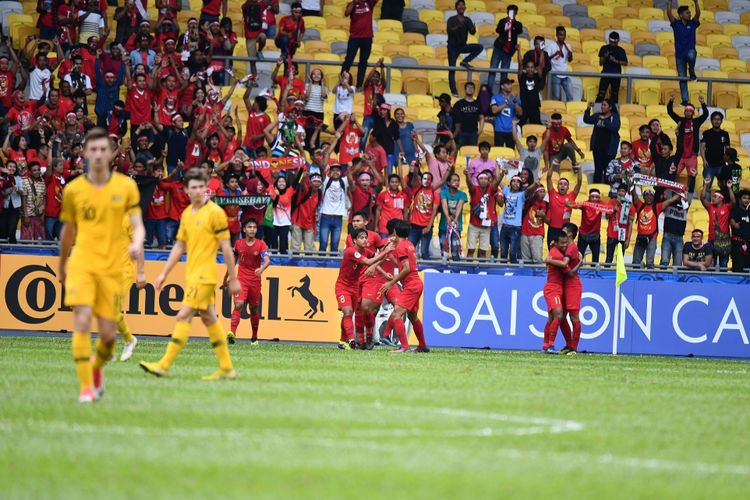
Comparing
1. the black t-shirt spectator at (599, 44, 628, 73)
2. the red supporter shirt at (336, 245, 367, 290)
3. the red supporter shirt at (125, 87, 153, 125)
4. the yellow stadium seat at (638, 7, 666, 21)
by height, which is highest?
the yellow stadium seat at (638, 7, 666, 21)

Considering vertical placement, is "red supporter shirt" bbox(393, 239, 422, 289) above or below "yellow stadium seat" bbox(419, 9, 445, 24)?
below

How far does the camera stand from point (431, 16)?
34.0 m

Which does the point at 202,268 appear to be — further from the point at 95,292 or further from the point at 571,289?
the point at 571,289

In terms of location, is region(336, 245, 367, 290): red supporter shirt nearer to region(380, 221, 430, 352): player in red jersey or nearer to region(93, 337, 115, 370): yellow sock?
region(380, 221, 430, 352): player in red jersey

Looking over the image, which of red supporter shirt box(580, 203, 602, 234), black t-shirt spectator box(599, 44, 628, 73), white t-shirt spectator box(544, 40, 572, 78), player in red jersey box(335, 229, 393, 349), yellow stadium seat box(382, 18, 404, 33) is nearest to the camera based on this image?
player in red jersey box(335, 229, 393, 349)

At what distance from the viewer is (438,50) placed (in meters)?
32.7

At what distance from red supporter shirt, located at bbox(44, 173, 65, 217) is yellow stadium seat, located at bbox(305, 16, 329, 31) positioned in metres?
11.0

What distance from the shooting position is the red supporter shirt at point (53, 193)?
23.2 m

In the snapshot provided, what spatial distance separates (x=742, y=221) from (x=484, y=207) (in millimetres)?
5003

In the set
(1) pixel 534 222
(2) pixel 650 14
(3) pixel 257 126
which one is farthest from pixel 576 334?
(2) pixel 650 14

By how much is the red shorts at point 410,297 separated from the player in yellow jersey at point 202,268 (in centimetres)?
742

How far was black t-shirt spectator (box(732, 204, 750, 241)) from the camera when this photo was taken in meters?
24.7

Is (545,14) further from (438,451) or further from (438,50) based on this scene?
(438,451)

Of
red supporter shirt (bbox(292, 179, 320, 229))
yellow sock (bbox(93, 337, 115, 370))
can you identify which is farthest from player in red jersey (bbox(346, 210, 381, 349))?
yellow sock (bbox(93, 337, 115, 370))
